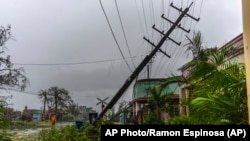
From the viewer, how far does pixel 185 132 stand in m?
2.44

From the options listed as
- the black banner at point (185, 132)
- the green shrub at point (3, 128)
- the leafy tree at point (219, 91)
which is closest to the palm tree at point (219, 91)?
the leafy tree at point (219, 91)

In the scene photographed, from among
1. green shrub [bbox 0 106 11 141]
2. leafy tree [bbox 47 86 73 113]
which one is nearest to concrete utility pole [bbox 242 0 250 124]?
green shrub [bbox 0 106 11 141]

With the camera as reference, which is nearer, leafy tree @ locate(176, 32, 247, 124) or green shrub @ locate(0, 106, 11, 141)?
green shrub @ locate(0, 106, 11, 141)

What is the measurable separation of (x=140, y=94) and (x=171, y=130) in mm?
23248

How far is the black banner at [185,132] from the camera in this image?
8.03 feet

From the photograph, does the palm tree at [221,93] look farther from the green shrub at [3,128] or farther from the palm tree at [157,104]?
the palm tree at [157,104]

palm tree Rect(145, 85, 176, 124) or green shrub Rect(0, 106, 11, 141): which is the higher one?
palm tree Rect(145, 85, 176, 124)

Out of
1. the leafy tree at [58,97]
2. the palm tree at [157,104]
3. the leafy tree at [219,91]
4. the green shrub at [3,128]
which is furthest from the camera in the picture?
the leafy tree at [58,97]

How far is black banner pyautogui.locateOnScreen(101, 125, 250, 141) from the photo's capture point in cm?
245

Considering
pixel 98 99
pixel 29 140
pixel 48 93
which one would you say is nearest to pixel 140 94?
pixel 48 93

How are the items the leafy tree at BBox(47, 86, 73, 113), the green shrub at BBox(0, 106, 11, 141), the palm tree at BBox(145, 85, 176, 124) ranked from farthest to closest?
the leafy tree at BBox(47, 86, 73, 113) → the palm tree at BBox(145, 85, 176, 124) → the green shrub at BBox(0, 106, 11, 141)

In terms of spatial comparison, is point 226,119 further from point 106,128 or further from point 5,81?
point 5,81

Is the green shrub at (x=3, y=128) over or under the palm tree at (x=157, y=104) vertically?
under

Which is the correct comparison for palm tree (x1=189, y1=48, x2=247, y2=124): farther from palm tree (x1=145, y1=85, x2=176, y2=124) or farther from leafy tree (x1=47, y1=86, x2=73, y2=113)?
leafy tree (x1=47, y1=86, x2=73, y2=113)
